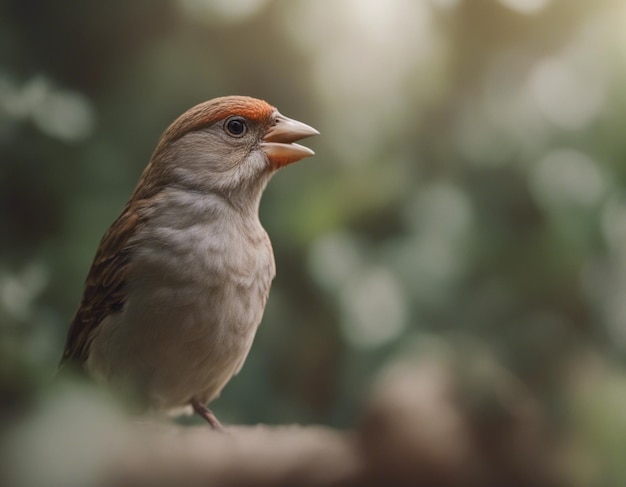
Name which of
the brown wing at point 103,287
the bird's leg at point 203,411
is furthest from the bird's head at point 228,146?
the bird's leg at point 203,411

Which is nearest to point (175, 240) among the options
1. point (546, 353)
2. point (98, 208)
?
point (98, 208)

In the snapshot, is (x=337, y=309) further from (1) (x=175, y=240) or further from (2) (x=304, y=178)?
(1) (x=175, y=240)

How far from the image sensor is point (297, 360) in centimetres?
204

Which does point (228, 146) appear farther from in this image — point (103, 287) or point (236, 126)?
point (103, 287)

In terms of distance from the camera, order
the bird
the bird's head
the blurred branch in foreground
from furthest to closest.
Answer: the bird's head
the bird
the blurred branch in foreground

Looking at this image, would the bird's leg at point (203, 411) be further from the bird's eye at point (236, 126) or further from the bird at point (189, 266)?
the bird's eye at point (236, 126)

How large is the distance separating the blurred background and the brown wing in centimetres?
5

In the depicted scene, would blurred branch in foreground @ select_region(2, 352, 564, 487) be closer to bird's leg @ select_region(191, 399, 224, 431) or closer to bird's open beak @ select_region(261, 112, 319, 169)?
bird's leg @ select_region(191, 399, 224, 431)

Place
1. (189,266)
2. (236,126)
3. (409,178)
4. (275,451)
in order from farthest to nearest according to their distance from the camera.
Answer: (409,178), (236,126), (189,266), (275,451)

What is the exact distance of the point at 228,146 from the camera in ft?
6.29

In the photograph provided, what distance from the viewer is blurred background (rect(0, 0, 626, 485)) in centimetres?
192

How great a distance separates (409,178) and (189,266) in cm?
69

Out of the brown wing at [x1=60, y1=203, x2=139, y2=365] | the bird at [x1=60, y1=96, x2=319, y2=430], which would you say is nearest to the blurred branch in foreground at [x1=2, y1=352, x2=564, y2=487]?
the bird at [x1=60, y1=96, x2=319, y2=430]

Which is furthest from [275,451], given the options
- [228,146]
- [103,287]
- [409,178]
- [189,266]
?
[409,178]
